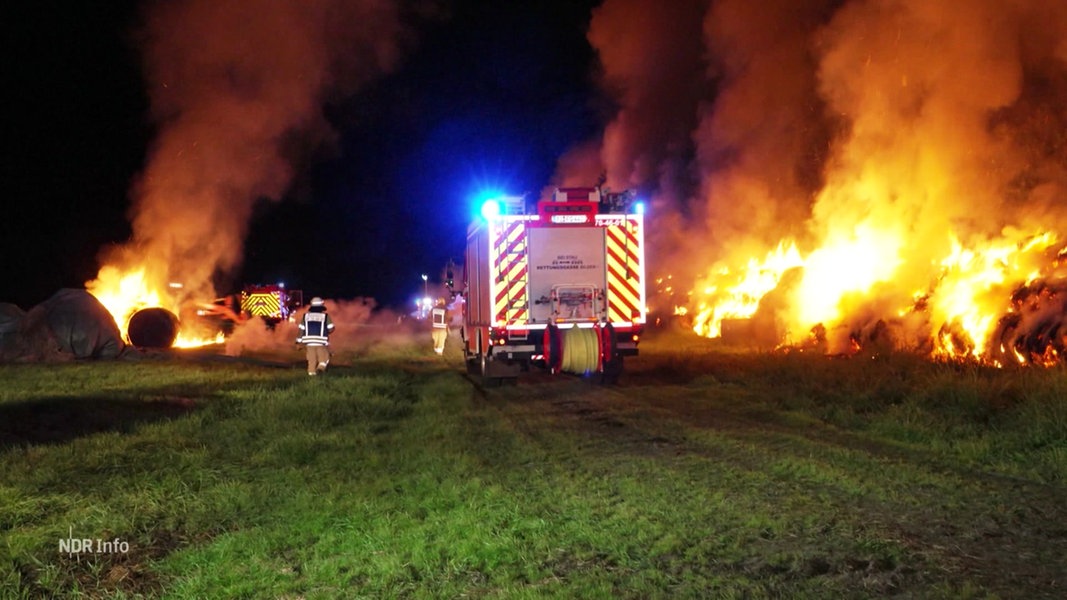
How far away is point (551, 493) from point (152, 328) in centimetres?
1641

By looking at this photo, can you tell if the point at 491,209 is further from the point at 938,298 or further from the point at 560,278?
the point at 938,298

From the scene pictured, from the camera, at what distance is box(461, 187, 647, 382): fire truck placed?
13.0m

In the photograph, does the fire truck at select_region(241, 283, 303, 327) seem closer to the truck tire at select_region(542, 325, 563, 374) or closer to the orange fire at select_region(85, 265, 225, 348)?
the orange fire at select_region(85, 265, 225, 348)

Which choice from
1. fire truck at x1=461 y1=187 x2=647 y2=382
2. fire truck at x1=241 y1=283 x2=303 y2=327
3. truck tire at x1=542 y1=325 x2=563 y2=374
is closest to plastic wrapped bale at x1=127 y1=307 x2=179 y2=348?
fire truck at x1=461 y1=187 x2=647 y2=382

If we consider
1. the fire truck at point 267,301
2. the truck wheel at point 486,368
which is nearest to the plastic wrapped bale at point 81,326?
the truck wheel at point 486,368

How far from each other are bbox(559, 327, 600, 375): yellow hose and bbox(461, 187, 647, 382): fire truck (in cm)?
11

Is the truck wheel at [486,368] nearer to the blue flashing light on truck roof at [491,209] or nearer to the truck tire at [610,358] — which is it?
the truck tire at [610,358]

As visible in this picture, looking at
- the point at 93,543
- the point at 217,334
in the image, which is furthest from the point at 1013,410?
the point at 217,334

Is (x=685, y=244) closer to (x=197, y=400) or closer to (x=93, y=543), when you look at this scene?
(x=197, y=400)

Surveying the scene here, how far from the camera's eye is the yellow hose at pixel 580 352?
1241cm

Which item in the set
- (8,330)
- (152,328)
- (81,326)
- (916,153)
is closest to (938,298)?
(916,153)

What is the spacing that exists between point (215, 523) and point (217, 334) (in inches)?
734

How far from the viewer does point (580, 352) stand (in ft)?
40.8

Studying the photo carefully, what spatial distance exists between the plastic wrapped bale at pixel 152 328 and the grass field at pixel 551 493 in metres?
8.29
